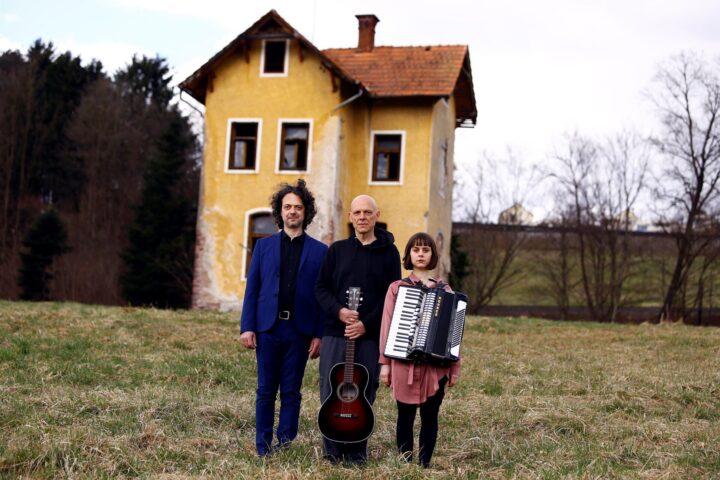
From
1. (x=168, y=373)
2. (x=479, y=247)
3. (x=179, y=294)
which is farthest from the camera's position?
(x=479, y=247)

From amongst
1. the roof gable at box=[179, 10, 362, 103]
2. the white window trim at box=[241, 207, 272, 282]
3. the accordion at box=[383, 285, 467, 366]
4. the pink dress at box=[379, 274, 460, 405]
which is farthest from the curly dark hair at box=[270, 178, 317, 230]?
the white window trim at box=[241, 207, 272, 282]

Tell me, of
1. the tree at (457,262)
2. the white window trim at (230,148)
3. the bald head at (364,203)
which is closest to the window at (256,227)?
the white window trim at (230,148)

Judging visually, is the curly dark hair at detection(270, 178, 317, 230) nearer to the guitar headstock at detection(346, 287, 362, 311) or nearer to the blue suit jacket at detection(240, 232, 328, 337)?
the blue suit jacket at detection(240, 232, 328, 337)

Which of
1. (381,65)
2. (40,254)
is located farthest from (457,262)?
(40,254)

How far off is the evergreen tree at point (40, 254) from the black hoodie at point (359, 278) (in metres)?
30.6

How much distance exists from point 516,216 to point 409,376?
41.6 metres

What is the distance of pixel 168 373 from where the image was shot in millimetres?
10922

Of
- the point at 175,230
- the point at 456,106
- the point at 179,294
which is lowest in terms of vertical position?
the point at 179,294

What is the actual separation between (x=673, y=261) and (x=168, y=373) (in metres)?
41.7

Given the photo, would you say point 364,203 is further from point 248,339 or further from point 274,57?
point 274,57

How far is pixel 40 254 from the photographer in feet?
117

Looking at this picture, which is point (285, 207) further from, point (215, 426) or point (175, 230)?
point (175, 230)

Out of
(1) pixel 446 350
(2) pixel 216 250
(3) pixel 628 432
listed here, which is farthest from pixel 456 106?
(1) pixel 446 350

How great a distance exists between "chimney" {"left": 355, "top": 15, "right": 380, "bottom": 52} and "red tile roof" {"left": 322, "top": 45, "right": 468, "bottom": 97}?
253 millimetres
